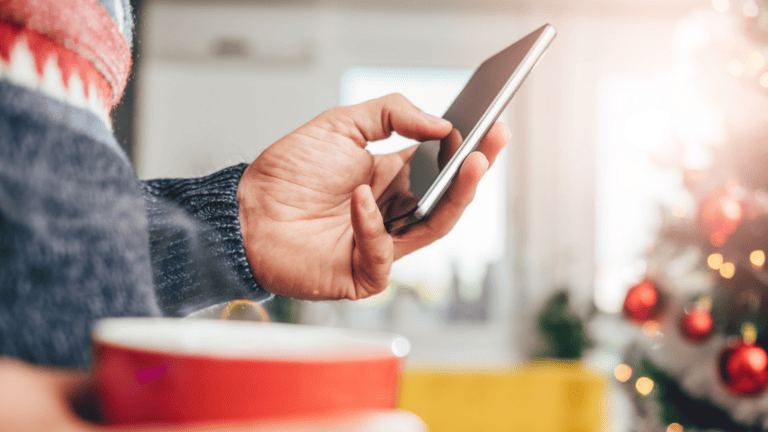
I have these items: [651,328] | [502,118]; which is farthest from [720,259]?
[502,118]

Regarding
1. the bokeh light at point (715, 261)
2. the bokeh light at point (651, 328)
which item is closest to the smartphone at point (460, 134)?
the bokeh light at point (715, 261)

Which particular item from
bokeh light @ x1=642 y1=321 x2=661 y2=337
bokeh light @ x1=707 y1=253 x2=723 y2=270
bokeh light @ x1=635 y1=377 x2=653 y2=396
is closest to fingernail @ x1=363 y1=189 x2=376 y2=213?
bokeh light @ x1=707 y1=253 x2=723 y2=270

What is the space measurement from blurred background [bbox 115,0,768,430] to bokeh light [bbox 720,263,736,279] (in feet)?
0.43

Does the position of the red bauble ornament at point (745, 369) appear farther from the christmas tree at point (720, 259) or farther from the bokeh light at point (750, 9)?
the bokeh light at point (750, 9)

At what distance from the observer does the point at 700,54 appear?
952mm

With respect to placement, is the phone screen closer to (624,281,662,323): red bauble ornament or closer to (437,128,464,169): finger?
(437,128,464,169): finger

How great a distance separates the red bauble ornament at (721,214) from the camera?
2.76 ft

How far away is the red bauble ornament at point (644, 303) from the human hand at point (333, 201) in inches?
37.1

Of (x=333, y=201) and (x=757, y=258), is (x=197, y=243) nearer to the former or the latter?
(x=333, y=201)

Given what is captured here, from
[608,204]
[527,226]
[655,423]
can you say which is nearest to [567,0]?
[655,423]

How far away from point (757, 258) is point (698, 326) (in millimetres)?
171

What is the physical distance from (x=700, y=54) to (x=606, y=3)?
0.29m

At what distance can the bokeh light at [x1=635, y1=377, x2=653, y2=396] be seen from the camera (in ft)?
3.75

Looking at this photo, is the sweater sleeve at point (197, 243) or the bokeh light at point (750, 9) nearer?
the sweater sleeve at point (197, 243)
